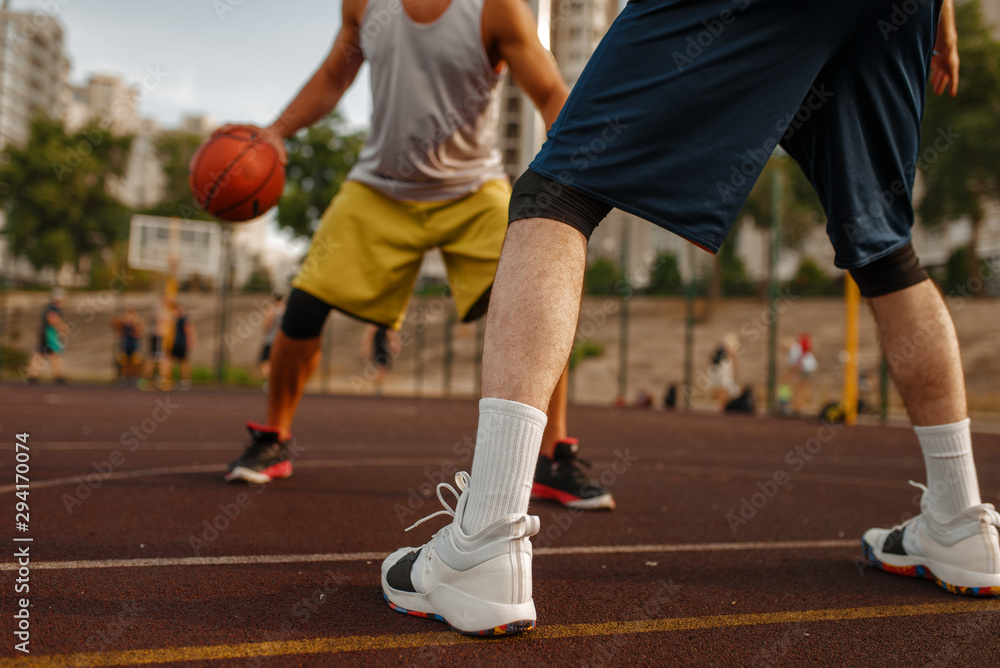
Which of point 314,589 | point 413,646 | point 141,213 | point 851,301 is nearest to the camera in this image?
point 413,646

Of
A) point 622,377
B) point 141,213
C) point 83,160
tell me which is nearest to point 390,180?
point 622,377

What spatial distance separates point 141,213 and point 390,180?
6652 cm

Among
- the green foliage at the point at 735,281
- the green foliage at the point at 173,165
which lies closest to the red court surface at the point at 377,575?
the green foliage at the point at 735,281

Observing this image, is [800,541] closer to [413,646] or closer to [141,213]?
[413,646]

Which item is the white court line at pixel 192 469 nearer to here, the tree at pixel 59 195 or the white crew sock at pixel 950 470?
the white crew sock at pixel 950 470

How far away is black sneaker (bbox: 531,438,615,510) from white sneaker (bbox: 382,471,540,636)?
1475 mm

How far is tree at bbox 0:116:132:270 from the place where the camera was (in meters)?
47.8

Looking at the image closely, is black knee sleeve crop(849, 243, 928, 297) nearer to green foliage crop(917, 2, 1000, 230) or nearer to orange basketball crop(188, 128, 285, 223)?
orange basketball crop(188, 128, 285, 223)

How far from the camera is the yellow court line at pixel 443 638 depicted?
4.06ft

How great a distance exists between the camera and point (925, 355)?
74.4 inches

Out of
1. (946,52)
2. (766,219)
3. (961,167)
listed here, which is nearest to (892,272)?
(946,52)

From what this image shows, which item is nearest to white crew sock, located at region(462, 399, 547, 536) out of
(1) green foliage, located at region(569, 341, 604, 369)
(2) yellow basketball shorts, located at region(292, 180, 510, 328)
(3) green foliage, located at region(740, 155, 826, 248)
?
(2) yellow basketball shorts, located at region(292, 180, 510, 328)

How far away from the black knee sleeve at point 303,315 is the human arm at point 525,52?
1.21m

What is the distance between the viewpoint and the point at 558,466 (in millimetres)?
2986
